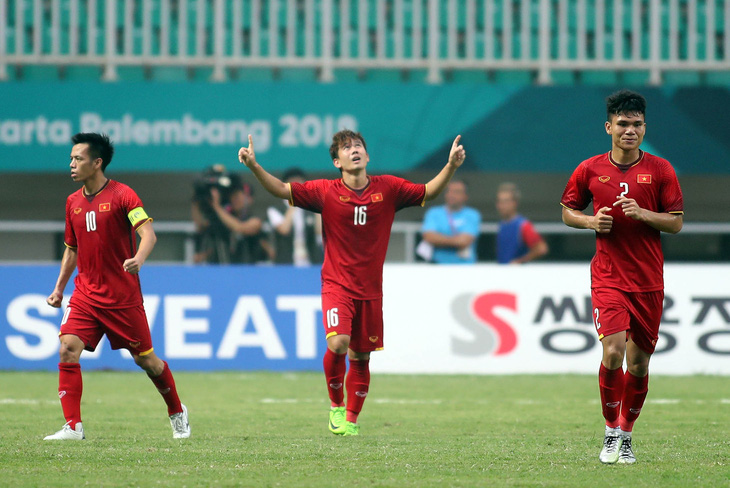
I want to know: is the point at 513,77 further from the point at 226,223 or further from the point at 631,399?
the point at 631,399

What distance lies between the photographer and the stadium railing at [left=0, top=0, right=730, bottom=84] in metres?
18.2

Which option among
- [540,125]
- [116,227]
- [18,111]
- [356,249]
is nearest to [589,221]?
[356,249]

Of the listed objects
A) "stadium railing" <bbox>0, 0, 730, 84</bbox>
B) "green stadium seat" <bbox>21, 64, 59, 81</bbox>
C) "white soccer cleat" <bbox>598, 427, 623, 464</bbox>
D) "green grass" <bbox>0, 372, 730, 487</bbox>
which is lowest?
"green grass" <bbox>0, 372, 730, 487</bbox>

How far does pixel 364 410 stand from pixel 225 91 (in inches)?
338

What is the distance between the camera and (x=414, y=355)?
39.9 feet

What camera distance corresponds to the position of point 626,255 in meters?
6.26

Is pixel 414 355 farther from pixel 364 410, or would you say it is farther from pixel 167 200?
pixel 167 200

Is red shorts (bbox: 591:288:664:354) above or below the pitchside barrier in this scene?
above

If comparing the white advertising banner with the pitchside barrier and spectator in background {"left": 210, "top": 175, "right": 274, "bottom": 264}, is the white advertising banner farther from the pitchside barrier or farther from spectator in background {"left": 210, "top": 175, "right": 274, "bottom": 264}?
spectator in background {"left": 210, "top": 175, "right": 274, "bottom": 264}

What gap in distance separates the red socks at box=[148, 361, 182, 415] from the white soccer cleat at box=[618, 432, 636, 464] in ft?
9.52

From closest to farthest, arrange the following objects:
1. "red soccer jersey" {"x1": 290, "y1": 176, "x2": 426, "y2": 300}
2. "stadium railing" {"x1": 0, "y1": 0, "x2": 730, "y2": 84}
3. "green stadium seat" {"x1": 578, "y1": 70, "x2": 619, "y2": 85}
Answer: "red soccer jersey" {"x1": 290, "y1": 176, "x2": 426, "y2": 300}
"stadium railing" {"x1": 0, "y1": 0, "x2": 730, "y2": 84}
"green stadium seat" {"x1": 578, "y1": 70, "x2": 619, "y2": 85}

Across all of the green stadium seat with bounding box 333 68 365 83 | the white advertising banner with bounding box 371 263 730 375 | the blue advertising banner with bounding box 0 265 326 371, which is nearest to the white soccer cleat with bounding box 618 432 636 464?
the white advertising banner with bounding box 371 263 730 375

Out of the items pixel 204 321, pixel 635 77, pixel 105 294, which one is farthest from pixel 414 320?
pixel 635 77

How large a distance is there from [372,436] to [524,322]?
512 cm
